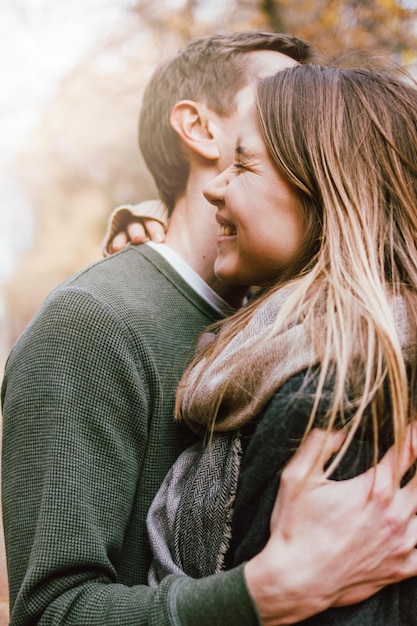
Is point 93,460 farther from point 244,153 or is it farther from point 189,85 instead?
point 189,85

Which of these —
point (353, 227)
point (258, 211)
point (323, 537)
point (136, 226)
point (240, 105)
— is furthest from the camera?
point (240, 105)

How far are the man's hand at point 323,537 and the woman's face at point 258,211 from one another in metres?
0.59

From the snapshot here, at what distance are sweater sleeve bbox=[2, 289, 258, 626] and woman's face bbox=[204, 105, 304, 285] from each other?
39 centimetres

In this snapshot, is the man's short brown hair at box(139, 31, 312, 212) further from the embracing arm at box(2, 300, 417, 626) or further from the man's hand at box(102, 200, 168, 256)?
the embracing arm at box(2, 300, 417, 626)

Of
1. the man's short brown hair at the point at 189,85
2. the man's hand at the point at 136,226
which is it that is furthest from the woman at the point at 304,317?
the man's short brown hair at the point at 189,85

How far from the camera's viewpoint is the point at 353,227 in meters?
1.50

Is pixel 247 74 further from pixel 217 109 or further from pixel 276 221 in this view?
pixel 276 221

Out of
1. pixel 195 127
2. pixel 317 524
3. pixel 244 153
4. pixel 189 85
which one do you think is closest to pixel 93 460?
pixel 317 524

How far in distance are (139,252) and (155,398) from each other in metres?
0.53

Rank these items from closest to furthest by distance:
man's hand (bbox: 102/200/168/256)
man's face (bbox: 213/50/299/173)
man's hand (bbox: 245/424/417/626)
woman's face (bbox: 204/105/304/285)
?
man's hand (bbox: 245/424/417/626) < woman's face (bbox: 204/105/304/285) < man's hand (bbox: 102/200/168/256) < man's face (bbox: 213/50/299/173)

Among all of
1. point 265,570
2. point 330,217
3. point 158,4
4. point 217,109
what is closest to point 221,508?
point 265,570

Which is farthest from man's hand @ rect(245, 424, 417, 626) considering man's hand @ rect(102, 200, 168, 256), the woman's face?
man's hand @ rect(102, 200, 168, 256)

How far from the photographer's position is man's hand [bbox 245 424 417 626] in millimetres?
1255

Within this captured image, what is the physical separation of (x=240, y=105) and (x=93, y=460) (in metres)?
1.40
